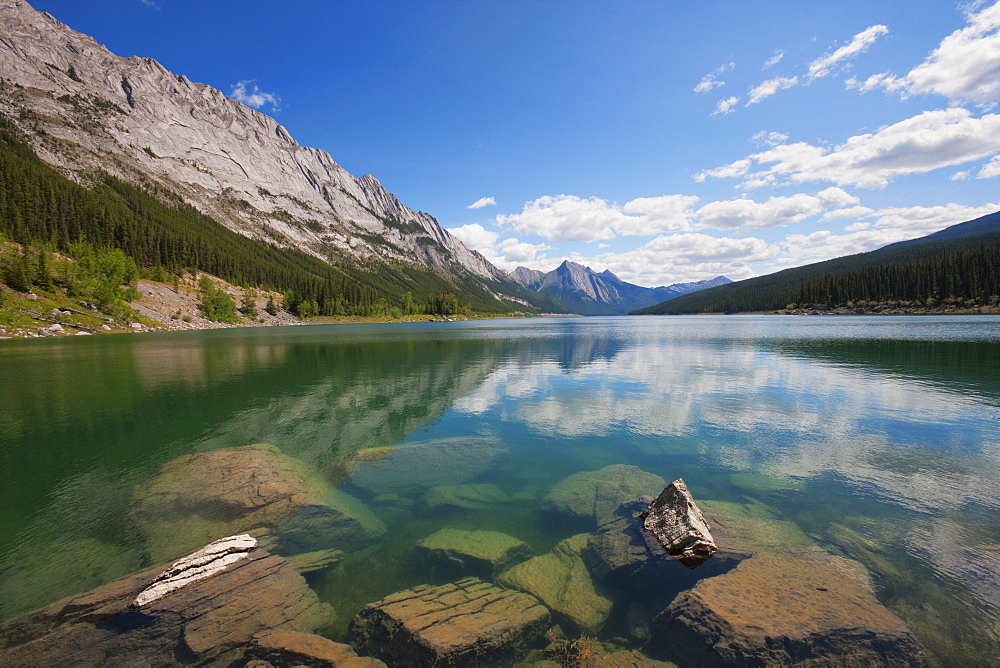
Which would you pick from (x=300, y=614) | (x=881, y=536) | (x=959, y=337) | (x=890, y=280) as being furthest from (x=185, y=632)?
(x=890, y=280)

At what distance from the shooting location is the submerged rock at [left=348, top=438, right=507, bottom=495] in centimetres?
1734

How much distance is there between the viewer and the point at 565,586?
34.4 ft

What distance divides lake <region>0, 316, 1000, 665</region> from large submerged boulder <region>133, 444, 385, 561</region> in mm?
464

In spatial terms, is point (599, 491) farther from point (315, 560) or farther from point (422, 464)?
point (315, 560)

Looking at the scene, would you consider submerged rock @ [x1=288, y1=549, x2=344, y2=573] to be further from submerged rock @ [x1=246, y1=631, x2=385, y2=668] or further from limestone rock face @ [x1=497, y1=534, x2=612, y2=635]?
Result: limestone rock face @ [x1=497, y1=534, x2=612, y2=635]

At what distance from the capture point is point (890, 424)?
23594mm

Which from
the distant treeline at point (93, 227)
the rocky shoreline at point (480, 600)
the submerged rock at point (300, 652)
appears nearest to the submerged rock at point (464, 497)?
the rocky shoreline at point (480, 600)

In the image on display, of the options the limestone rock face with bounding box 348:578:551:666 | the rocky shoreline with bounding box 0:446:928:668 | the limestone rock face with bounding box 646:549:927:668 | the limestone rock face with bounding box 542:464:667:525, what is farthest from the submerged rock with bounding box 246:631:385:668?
the limestone rock face with bounding box 542:464:667:525

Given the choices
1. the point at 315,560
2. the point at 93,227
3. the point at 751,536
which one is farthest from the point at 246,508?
the point at 93,227

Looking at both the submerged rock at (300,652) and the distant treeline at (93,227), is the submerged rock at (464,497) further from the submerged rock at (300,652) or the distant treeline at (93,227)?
the distant treeline at (93,227)

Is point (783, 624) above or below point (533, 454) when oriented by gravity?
above

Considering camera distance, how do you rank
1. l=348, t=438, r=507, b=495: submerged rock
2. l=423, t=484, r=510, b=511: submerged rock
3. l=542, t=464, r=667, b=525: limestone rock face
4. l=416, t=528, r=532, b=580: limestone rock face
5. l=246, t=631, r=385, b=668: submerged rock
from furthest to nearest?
l=348, t=438, r=507, b=495: submerged rock → l=423, t=484, r=510, b=511: submerged rock → l=542, t=464, r=667, b=525: limestone rock face → l=416, t=528, r=532, b=580: limestone rock face → l=246, t=631, r=385, b=668: submerged rock

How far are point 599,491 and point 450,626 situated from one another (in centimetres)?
877

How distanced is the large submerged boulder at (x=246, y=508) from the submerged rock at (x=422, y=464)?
1816 millimetres
